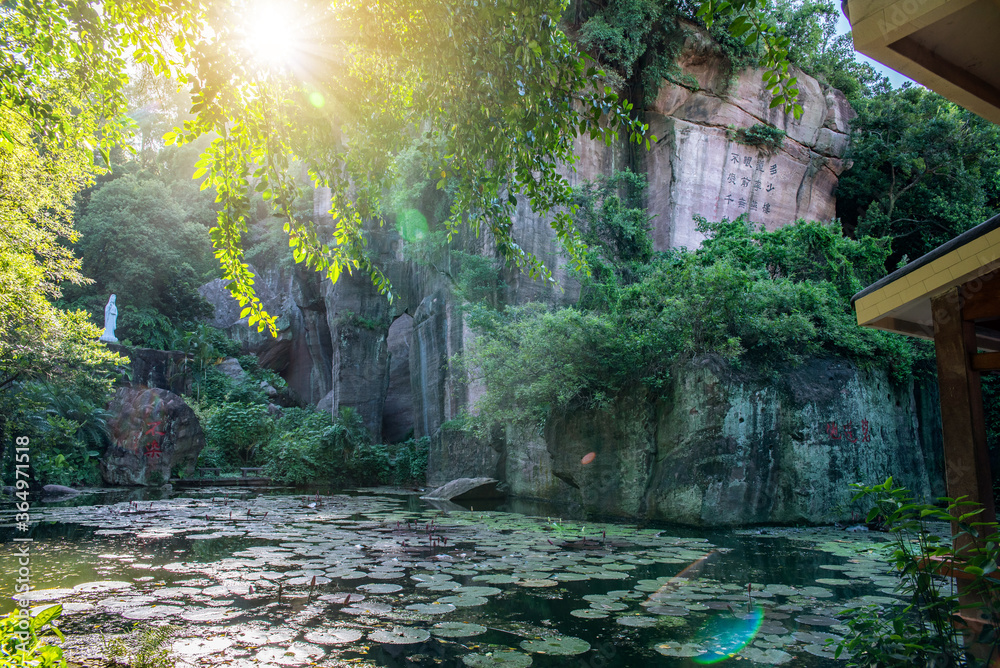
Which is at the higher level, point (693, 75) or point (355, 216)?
point (693, 75)

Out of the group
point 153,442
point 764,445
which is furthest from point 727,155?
point 153,442

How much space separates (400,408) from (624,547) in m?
18.5

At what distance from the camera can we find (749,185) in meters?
17.0

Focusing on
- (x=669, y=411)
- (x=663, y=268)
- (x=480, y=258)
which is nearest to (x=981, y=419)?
(x=669, y=411)

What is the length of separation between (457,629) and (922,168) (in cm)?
1737

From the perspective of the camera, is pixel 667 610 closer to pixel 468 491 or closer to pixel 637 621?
pixel 637 621

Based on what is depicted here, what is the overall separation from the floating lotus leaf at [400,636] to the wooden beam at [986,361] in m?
3.65

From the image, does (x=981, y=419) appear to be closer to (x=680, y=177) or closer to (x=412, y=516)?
(x=412, y=516)

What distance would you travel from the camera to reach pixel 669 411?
9633mm

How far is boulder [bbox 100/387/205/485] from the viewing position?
15.3m

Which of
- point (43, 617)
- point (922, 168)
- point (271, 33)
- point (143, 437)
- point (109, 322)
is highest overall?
point (922, 168)

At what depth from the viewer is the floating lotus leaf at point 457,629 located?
3.48 metres

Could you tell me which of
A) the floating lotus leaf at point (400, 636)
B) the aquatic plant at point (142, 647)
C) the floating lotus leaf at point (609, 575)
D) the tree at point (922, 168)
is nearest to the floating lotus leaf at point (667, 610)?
the floating lotus leaf at point (609, 575)

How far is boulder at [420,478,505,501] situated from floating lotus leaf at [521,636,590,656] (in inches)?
374
